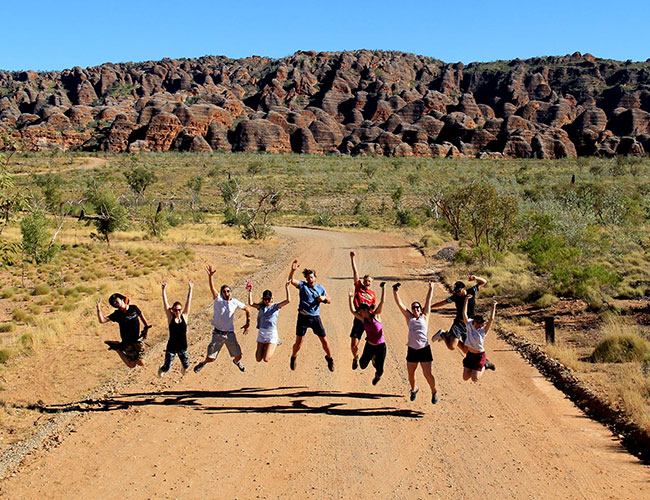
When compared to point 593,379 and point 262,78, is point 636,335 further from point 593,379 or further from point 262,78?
point 262,78

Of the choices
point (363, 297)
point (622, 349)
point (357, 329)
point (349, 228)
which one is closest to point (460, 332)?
point (363, 297)

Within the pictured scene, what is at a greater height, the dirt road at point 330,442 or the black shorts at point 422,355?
the black shorts at point 422,355

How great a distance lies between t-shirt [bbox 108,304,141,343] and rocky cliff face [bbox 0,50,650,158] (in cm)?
8078

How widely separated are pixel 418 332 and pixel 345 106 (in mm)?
141283

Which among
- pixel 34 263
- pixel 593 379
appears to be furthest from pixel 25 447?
pixel 34 263

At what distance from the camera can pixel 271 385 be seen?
9.03 metres

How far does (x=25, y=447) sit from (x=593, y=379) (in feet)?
31.4

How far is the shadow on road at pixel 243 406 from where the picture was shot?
312 inches

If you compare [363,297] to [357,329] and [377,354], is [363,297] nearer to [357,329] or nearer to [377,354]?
[357,329]

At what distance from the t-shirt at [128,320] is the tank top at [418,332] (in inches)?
175

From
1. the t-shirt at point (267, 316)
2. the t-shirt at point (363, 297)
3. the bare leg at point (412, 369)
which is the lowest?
the bare leg at point (412, 369)

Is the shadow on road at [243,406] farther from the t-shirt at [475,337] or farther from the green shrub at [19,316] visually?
the green shrub at [19,316]

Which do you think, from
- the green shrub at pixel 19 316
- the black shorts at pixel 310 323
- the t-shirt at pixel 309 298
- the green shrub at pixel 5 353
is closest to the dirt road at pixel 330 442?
the black shorts at pixel 310 323

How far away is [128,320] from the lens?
26.1 feet
